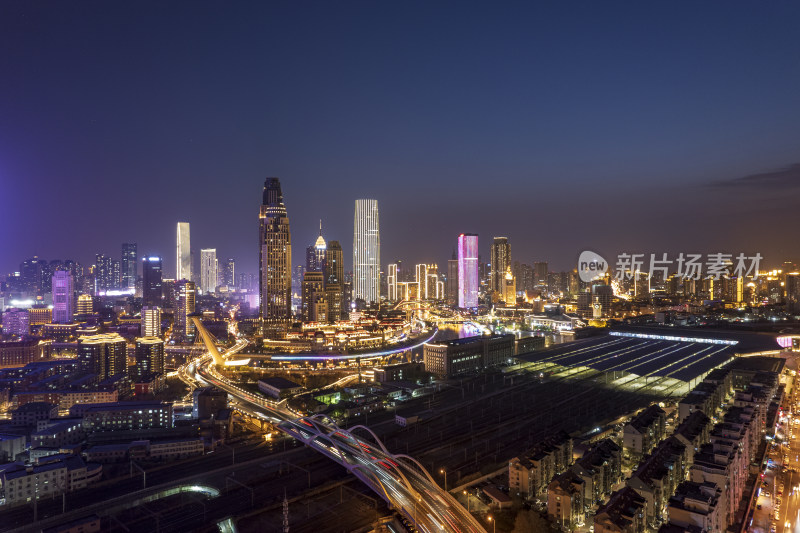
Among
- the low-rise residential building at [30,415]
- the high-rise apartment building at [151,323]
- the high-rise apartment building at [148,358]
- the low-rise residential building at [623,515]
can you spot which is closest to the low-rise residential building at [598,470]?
the low-rise residential building at [623,515]

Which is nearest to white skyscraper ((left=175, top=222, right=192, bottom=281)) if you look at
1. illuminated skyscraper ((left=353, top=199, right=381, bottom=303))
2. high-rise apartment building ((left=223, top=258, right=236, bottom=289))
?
high-rise apartment building ((left=223, top=258, right=236, bottom=289))

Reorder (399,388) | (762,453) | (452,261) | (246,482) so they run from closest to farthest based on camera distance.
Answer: (246,482)
(762,453)
(399,388)
(452,261)

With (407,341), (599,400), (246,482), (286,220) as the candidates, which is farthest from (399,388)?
(286,220)

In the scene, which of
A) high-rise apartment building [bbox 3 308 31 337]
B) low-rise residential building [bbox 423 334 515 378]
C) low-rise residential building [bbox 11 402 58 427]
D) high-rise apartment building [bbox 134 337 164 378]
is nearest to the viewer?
low-rise residential building [bbox 11 402 58 427]

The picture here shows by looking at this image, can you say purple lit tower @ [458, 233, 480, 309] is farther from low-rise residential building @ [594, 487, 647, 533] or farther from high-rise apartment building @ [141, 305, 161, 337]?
low-rise residential building @ [594, 487, 647, 533]

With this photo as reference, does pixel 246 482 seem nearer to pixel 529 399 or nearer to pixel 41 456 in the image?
pixel 41 456

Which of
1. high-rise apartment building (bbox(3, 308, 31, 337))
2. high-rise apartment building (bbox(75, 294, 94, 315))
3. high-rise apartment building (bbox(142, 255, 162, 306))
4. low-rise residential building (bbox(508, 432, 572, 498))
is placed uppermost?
high-rise apartment building (bbox(142, 255, 162, 306))

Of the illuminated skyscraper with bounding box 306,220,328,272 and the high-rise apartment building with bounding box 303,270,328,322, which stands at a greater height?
the illuminated skyscraper with bounding box 306,220,328,272
